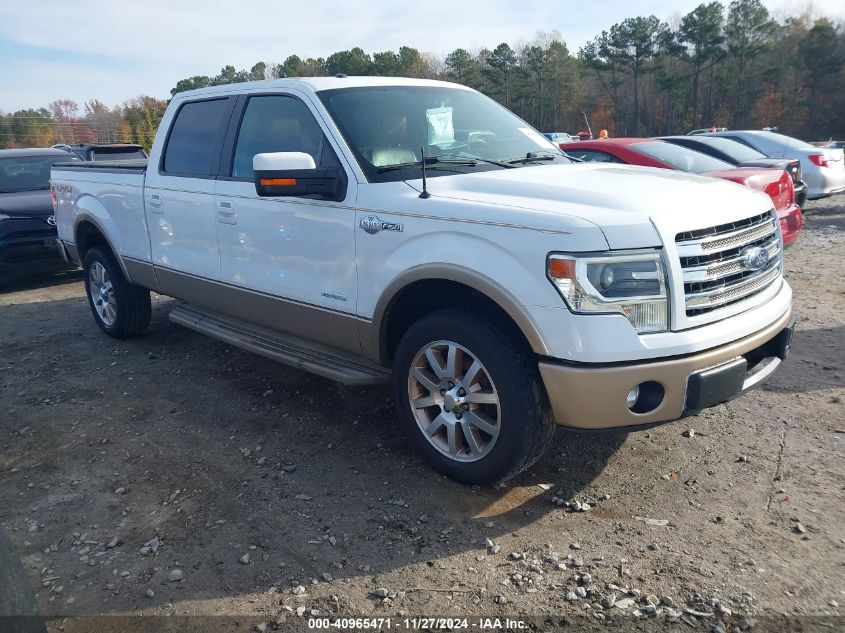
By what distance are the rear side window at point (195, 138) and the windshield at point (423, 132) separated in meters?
1.18

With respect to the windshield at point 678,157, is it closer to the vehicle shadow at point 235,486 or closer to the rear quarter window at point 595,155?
the rear quarter window at point 595,155

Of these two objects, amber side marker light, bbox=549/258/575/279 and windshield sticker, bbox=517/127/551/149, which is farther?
windshield sticker, bbox=517/127/551/149

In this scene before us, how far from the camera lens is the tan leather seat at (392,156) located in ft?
12.4

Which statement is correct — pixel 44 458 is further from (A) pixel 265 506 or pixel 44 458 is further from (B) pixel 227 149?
(B) pixel 227 149

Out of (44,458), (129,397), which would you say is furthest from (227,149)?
(44,458)

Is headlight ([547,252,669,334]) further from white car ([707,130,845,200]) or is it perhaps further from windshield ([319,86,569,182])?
white car ([707,130,845,200])

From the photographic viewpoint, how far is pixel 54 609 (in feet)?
8.97

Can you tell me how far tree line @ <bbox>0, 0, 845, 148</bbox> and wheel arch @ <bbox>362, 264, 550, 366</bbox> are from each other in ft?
139

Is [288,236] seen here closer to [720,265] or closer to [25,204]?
[720,265]

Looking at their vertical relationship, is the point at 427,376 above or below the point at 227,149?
below

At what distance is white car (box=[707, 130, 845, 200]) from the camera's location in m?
12.5

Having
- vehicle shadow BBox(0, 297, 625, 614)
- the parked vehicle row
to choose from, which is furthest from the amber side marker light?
the parked vehicle row

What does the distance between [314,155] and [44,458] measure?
2.48 meters

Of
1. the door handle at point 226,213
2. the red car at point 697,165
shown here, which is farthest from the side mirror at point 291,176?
the red car at point 697,165
